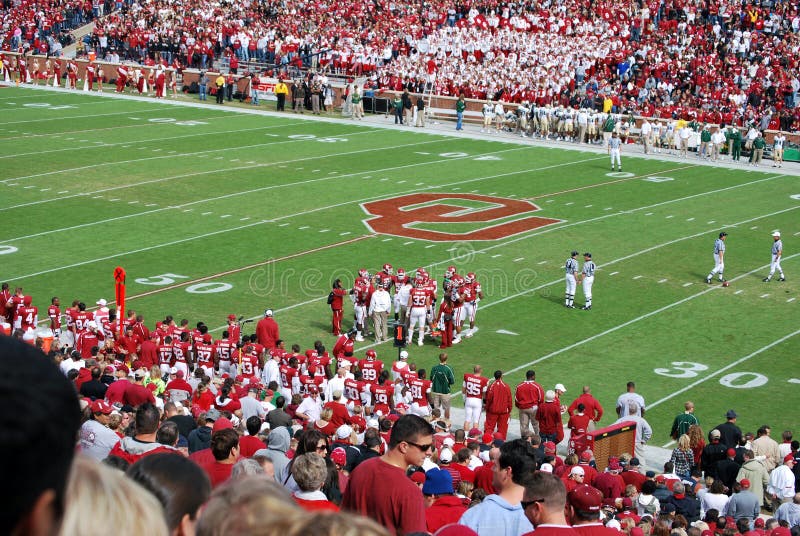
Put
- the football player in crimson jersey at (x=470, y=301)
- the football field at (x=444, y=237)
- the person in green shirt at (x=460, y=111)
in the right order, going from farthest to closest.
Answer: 1. the person in green shirt at (x=460, y=111)
2. the football player in crimson jersey at (x=470, y=301)
3. the football field at (x=444, y=237)

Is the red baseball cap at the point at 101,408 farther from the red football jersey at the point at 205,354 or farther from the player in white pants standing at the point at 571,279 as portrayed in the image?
the player in white pants standing at the point at 571,279

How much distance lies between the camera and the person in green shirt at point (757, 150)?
1362 inches

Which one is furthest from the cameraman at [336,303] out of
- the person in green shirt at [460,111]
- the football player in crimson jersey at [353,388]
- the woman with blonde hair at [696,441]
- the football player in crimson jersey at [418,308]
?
the person in green shirt at [460,111]

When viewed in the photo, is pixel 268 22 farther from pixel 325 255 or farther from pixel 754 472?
pixel 754 472

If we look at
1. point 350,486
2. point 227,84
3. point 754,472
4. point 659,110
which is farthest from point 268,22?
point 350,486

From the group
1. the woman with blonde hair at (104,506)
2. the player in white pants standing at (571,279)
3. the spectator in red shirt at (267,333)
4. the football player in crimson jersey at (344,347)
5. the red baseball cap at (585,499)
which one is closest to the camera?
the woman with blonde hair at (104,506)

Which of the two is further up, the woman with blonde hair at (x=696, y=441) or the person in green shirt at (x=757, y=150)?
the person in green shirt at (x=757, y=150)

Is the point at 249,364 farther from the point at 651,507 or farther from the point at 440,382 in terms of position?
the point at 651,507

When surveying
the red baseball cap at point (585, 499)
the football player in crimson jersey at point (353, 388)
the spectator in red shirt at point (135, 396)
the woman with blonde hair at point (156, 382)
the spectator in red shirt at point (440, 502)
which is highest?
the red baseball cap at point (585, 499)

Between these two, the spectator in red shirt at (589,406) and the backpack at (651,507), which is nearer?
the backpack at (651,507)

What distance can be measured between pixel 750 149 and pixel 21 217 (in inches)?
827

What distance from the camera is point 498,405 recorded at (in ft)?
48.1

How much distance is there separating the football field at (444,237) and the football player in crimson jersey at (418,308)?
1.03ft

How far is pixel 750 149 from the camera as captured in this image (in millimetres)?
35812
